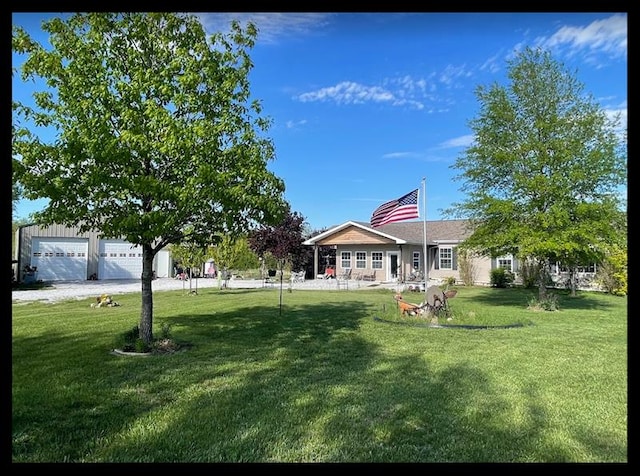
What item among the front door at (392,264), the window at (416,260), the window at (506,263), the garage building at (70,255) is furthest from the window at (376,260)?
the garage building at (70,255)

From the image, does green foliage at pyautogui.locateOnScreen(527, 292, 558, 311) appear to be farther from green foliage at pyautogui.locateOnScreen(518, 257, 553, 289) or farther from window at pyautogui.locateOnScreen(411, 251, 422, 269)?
window at pyautogui.locateOnScreen(411, 251, 422, 269)

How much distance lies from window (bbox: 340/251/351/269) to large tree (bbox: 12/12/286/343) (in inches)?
848

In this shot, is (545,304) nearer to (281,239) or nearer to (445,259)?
(445,259)

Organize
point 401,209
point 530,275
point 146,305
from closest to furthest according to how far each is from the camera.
→ point 146,305
point 401,209
point 530,275

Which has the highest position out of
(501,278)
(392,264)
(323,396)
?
A: (392,264)

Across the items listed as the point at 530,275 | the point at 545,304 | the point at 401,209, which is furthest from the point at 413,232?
the point at 545,304

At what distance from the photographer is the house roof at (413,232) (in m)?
26.4

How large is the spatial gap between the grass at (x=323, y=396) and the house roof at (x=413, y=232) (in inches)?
695

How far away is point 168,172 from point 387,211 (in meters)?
9.77

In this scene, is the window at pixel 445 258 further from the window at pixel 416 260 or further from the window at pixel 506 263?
the window at pixel 506 263

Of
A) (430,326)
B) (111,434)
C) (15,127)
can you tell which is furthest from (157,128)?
(430,326)

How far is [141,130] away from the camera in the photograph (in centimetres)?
600

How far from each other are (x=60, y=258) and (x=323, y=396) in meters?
24.2
